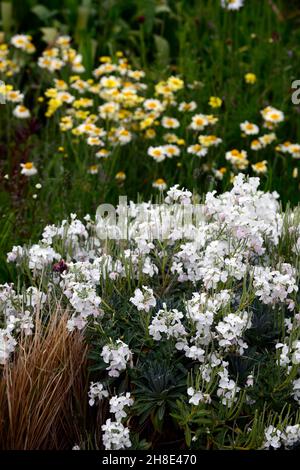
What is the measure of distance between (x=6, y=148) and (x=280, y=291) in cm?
290

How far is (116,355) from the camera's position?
9.04 feet

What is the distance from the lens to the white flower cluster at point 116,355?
2758 millimetres

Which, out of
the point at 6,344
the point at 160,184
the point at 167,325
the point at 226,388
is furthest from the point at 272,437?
the point at 160,184

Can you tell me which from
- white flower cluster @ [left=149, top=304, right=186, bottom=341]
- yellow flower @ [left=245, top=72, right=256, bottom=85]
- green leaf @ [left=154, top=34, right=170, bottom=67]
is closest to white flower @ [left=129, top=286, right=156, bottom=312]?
white flower cluster @ [left=149, top=304, right=186, bottom=341]

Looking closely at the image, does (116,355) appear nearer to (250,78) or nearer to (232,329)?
(232,329)

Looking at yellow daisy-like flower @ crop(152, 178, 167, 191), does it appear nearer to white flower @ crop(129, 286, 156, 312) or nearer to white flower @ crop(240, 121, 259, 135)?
white flower @ crop(240, 121, 259, 135)

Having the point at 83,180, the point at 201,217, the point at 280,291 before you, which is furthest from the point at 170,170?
the point at 280,291

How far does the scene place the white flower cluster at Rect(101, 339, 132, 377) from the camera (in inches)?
109

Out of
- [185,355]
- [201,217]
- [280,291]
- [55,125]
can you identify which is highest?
[55,125]

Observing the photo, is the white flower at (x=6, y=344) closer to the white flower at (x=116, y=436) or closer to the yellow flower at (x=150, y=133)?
the white flower at (x=116, y=436)

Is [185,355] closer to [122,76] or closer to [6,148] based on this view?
[6,148]

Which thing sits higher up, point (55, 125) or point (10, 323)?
point (55, 125)
